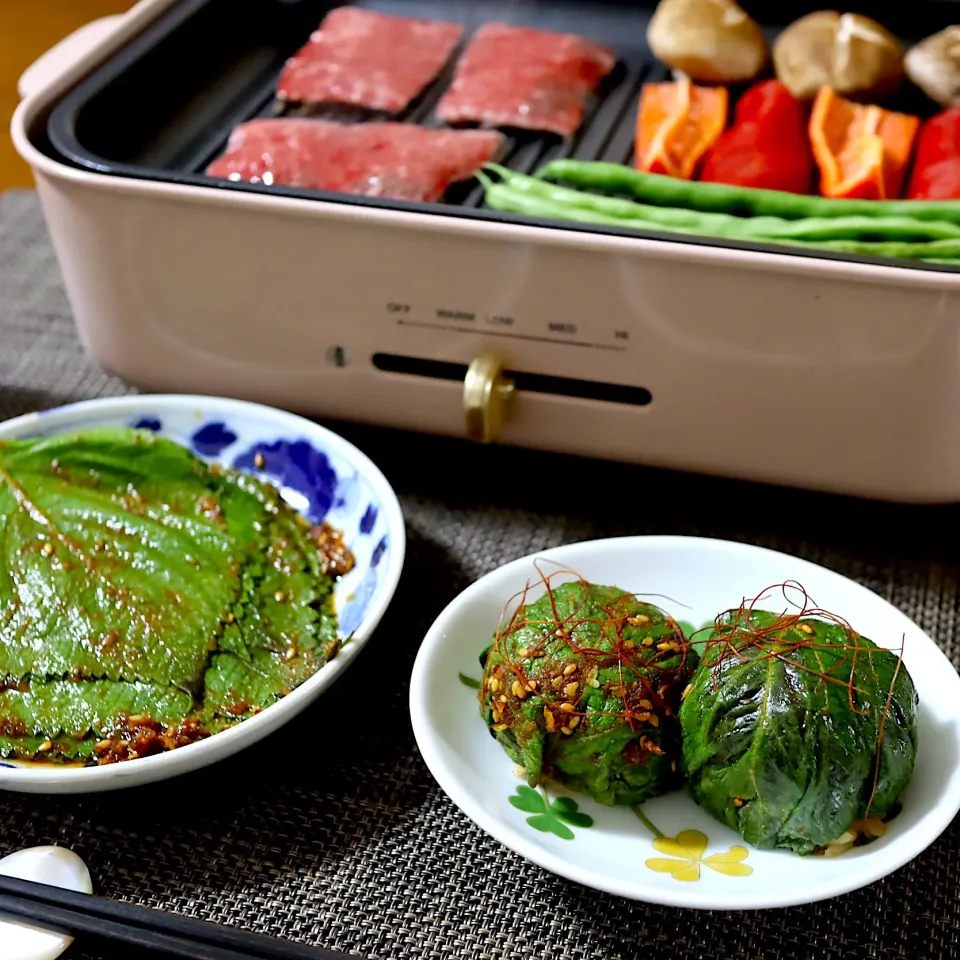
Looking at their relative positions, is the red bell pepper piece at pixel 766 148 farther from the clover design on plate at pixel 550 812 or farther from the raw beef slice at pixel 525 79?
the clover design on plate at pixel 550 812

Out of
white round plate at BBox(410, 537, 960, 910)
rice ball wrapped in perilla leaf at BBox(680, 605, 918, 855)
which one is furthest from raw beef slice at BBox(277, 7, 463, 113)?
rice ball wrapped in perilla leaf at BBox(680, 605, 918, 855)

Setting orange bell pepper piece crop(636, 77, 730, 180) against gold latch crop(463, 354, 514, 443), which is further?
orange bell pepper piece crop(636, 77, 730, 180)

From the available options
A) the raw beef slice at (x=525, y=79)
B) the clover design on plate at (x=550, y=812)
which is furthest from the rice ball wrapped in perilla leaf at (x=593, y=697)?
the raw beef slice at (x=525, y=79)

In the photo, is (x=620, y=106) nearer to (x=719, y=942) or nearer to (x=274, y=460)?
(x=274, y=460)

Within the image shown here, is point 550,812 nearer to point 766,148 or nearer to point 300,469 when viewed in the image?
point 300,469

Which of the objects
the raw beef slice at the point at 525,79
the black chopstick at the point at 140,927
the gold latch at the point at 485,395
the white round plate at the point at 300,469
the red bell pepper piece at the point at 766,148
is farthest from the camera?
the raw beef slice at the point at 525,79

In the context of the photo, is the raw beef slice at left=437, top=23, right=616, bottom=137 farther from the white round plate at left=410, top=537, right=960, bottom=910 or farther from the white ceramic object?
the white ceramic object
